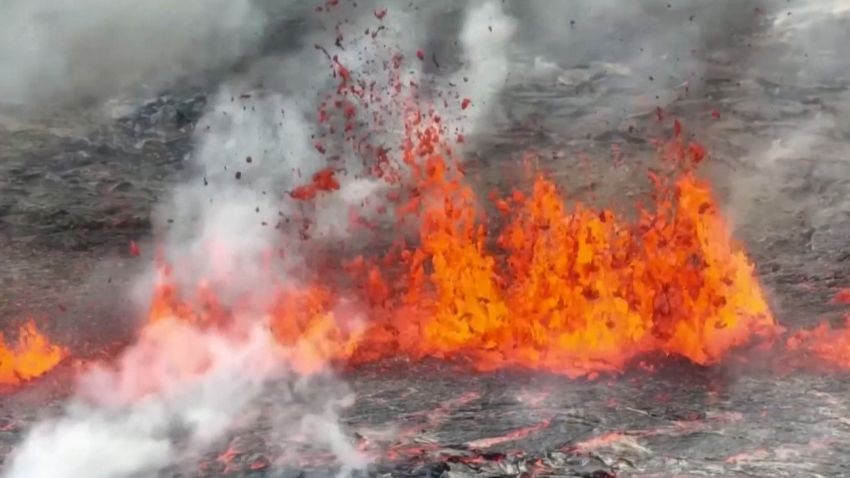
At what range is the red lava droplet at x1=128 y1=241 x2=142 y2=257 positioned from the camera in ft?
44.4

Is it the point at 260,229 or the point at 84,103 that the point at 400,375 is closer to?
the point at 260,229

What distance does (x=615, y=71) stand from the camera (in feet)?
47.9

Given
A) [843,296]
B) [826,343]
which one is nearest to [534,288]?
[826,343]

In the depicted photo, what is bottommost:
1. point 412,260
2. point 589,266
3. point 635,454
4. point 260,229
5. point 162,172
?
point 635,454

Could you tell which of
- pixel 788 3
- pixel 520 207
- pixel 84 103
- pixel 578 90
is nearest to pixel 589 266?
pixel 520 207

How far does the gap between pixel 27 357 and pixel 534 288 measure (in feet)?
22.8

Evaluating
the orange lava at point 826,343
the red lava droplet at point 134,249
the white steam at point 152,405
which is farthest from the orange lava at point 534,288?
the red lava droplet at point 134,249

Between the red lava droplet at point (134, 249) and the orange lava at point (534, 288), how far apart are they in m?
1.59

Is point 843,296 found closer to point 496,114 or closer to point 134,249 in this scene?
point 496,114

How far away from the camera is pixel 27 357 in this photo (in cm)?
1035

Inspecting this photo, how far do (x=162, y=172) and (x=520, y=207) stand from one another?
6623mm

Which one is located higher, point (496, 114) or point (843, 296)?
point (496, 114)

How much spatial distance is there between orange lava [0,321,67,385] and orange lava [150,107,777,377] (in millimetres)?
1441

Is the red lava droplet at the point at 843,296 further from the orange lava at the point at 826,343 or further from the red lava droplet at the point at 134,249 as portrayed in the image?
the red lava droplet at the point at 134,249
